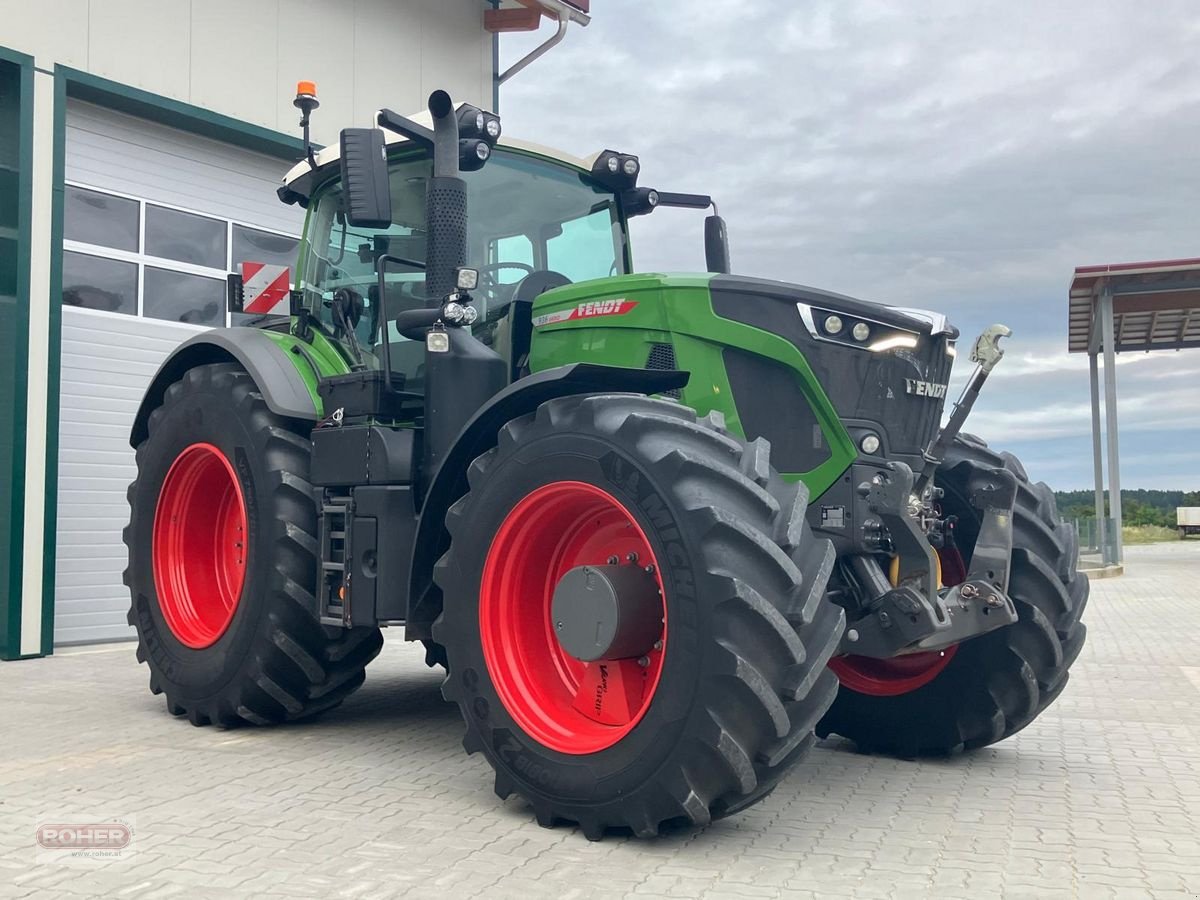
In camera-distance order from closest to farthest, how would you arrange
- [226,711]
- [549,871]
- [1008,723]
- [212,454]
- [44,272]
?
[549,871] → [1008,723] → [226,711] → [212,454] → [44,272]

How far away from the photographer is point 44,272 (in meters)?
8.77

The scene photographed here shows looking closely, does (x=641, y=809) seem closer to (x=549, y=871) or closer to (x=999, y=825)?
(x=549, y=871)

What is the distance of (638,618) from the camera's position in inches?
155

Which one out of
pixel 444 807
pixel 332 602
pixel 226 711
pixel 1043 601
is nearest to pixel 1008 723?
pixel 1043 601

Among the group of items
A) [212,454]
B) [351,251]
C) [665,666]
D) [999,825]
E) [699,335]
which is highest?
[351,251]

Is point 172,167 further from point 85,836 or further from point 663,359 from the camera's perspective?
point 85,836

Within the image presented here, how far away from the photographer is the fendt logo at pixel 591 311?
464 cm

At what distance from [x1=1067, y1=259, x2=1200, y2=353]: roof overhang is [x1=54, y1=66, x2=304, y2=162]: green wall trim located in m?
15.2

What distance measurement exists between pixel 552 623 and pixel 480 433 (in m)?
0.82

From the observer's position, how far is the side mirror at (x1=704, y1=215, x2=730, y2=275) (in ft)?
20.2

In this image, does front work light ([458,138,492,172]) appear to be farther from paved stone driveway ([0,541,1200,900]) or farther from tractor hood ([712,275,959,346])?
paved stone driveway ([0,541,1200,900])

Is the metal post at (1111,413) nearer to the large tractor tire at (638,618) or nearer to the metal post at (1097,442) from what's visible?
the metal post at (1097,442)

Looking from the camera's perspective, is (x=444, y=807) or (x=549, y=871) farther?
(x=444, y=807)

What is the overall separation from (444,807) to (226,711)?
6.32 ft
